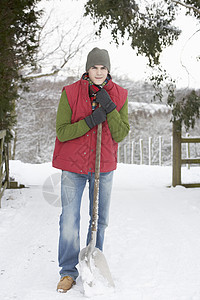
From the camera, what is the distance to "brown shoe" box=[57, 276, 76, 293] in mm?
2898

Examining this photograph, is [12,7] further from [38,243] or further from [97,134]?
[97,134]

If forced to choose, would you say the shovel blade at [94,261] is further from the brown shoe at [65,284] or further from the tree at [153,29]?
the tree at [153,29]

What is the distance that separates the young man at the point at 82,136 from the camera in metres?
2.86

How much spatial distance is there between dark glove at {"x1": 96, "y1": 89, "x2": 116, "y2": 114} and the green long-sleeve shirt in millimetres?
35

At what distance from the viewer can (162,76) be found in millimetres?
8344

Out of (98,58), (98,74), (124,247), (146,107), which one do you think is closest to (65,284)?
(124,247)

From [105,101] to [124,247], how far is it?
1911 millimetres

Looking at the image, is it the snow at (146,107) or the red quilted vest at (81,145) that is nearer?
the red quilted vest at (81,145)

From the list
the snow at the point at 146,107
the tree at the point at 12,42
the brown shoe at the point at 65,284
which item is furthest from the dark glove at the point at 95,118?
the snow at the point at 146,107

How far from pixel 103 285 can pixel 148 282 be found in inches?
17.5

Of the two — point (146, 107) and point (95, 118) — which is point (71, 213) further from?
point (146, 107)

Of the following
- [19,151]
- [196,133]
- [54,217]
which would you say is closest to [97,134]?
[54,217]

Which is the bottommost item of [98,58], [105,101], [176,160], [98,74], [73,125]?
[176,160]

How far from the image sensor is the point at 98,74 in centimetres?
290
